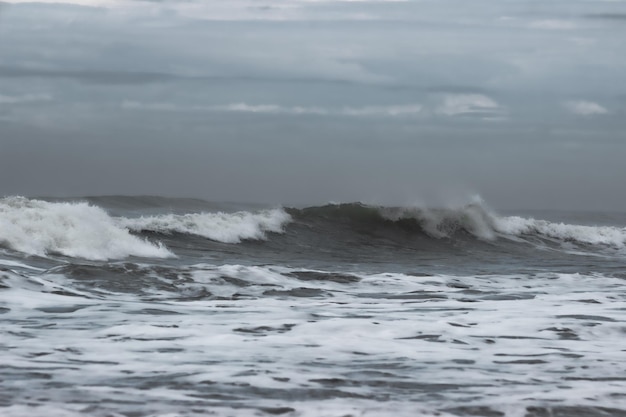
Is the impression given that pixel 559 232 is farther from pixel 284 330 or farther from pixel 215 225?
pixel 284 330

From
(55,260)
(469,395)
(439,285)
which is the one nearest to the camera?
(469,395)

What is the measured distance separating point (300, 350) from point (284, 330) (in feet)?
2.90

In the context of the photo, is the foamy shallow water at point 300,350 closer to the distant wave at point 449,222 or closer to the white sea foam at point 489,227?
the distant wave at point 449,222

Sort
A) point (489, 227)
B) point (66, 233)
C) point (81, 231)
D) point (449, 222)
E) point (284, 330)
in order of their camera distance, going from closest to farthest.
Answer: point (284, 330)
point (66, 233)
point (81, 231)
point (449, 222)
point (489, 227)

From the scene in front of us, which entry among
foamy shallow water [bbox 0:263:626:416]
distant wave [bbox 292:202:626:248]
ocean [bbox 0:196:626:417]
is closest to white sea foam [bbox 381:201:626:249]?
distant wave [bbox 292:202:626:248]

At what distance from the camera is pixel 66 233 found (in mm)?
14445

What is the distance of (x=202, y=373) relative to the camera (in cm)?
566

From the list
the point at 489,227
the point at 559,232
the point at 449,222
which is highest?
the point at 449,222

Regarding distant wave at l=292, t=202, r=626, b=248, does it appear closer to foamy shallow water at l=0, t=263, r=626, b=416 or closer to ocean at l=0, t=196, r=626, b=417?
ocean at l=0, t=196, r=626, b=417

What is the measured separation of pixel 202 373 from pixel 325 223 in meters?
16.5

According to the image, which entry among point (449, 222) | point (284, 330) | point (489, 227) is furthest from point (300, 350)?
point (489, 227)

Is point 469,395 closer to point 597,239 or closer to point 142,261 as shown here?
point 142,261

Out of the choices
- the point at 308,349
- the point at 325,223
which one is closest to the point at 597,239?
the point at 325,223

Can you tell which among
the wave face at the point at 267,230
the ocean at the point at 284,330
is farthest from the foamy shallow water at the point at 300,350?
the wave face at the point at 267,230
